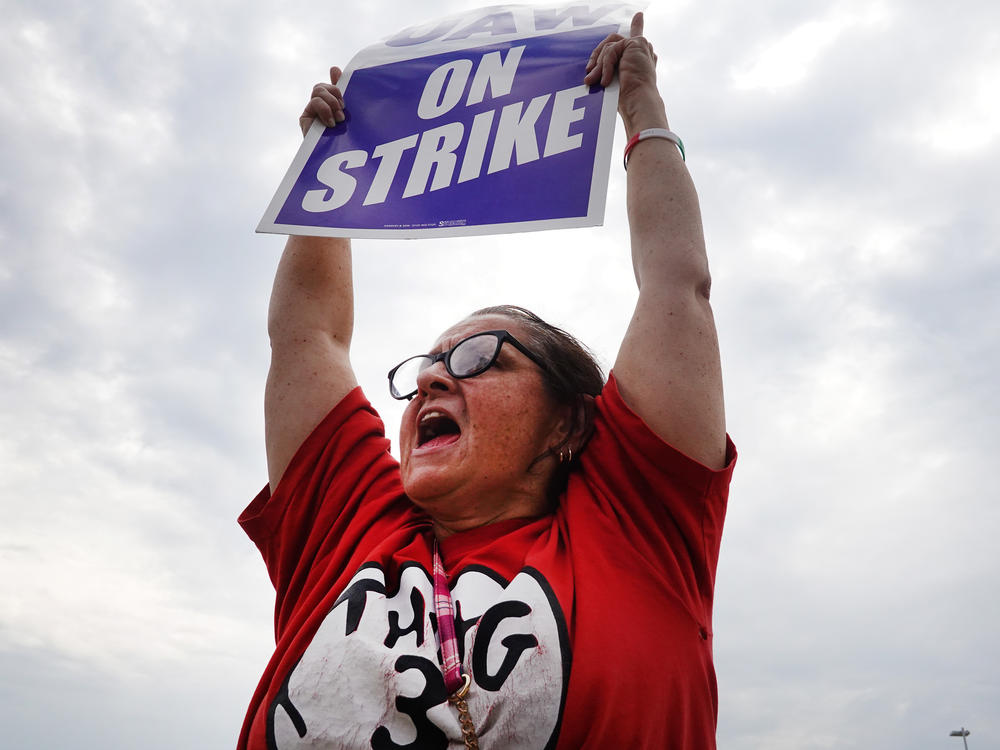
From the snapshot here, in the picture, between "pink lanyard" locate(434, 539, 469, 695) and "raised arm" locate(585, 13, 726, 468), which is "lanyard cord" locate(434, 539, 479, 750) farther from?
"raised arm" locate(585, 13, 726, 468)

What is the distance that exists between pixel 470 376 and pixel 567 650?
97 cm

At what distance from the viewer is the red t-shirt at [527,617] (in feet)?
5.58

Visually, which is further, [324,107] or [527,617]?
[324,107]

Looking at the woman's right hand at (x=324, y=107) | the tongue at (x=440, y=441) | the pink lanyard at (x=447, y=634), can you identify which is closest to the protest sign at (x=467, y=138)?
the woman's right hand at (x=324, y=107)

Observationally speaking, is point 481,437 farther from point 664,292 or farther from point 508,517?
point 664,292

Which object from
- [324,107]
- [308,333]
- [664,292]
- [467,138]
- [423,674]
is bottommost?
[423,674]

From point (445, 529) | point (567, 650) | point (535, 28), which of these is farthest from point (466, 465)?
point (535, 28)

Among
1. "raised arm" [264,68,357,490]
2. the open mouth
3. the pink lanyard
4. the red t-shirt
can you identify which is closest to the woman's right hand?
"raised arm" [264,68,357,490]

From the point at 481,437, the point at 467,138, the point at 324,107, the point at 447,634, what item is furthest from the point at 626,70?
the point at 447,634

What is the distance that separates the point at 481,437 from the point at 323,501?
→ 0.58m

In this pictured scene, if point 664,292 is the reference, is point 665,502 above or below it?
below

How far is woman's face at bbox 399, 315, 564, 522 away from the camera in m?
2.31

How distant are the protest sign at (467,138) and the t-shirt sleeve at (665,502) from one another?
0.65 metres

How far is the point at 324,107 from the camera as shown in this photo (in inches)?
115
